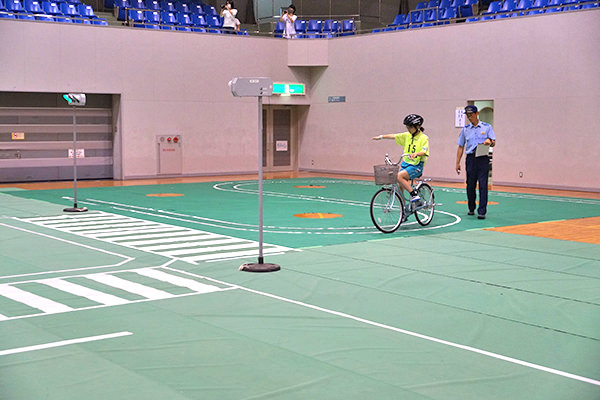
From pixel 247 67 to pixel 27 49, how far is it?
28.2 ft

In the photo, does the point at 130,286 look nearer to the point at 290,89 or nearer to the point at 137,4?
the point at 290,89

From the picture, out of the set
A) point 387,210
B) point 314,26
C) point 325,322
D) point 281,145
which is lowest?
point 325,322

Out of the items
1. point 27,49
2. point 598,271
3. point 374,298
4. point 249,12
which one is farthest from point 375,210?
point 249,12

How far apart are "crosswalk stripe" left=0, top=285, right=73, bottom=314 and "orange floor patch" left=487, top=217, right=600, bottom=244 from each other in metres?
9.01

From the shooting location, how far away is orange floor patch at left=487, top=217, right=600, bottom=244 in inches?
564

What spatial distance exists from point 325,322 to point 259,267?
9.50ft

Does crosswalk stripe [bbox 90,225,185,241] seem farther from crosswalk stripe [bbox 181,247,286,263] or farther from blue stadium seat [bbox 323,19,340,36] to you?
blue stadium seat [bbox 323,19,340,36]

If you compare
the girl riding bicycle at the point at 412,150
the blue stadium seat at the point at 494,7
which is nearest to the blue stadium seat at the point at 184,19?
the blue stadium seat at the point at 494,7

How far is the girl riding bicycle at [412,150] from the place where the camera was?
578 inches

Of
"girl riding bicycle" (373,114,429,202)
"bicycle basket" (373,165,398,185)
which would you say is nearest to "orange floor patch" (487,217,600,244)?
"girl riding bicycle" (373,114,429,202)

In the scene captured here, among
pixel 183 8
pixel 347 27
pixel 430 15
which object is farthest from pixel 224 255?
pixel 183 8

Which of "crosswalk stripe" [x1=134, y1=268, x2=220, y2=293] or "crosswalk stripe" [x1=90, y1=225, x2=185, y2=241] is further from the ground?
"crosswalk stripe" [x1=90, y1=225, x2=185, y2=241]

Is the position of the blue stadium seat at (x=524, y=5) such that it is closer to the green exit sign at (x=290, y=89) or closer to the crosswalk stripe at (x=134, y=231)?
the green exit sign at (x=290, y=89)

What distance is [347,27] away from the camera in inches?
1280
